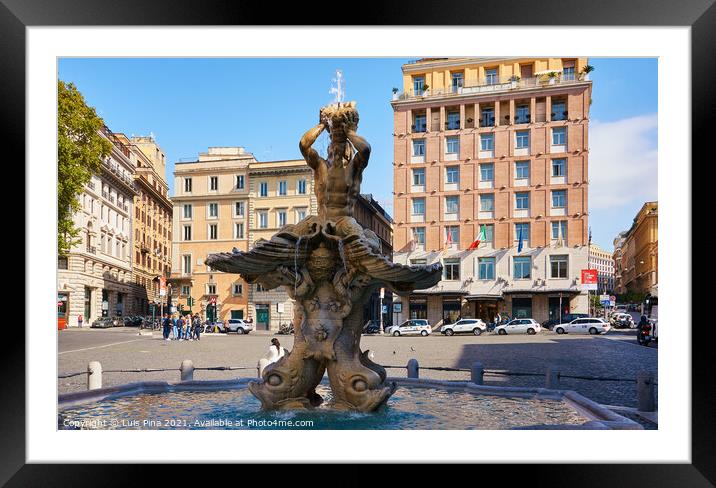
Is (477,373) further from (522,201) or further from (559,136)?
(559,136)

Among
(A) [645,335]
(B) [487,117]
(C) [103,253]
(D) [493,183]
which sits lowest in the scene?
(A) [645,335]

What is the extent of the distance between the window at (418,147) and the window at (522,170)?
733cm

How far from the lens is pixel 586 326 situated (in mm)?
39906

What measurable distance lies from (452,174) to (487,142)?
11.7 ft

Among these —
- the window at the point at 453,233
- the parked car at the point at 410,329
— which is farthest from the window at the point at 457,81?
the parked car at the point at 410,329

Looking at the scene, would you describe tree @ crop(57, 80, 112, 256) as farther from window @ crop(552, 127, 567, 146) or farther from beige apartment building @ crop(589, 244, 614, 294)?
beige apartment building @ crop(589, 244, 614, 294)

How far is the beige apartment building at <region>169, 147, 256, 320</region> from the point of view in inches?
2079

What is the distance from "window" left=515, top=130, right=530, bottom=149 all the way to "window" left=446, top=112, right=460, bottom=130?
15.2 feet

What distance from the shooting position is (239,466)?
653cm

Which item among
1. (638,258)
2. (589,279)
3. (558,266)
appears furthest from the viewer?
(638,258)

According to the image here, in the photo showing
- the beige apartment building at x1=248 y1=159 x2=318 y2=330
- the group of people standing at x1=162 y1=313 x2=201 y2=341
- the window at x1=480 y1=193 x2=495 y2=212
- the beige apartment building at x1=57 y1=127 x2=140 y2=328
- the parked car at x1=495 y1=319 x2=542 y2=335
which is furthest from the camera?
the beige apartment building at x1=248 y1=159 x2=318 y2=330

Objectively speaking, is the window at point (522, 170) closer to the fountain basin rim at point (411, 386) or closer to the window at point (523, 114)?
the window at point (523, 114)

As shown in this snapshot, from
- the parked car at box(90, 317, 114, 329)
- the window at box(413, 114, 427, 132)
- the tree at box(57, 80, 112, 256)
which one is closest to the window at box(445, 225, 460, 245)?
the window at box(413, 114, 427, 132)

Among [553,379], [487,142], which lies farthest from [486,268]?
[553,379]
